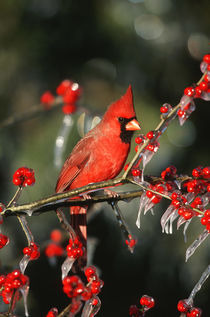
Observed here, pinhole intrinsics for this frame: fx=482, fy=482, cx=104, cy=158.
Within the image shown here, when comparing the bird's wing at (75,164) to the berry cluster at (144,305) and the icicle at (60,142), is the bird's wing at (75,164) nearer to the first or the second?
the icicle at (60,142)

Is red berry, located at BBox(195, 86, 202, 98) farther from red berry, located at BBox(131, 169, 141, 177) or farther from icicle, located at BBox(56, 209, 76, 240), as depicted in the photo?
icicle, located at BBox(56, 209, 76, 240)

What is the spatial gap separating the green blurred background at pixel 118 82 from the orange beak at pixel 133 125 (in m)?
1.02

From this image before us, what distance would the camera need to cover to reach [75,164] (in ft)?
3.54

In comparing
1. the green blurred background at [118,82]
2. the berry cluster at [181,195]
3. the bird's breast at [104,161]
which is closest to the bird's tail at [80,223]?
the bird's breast at [104,161]

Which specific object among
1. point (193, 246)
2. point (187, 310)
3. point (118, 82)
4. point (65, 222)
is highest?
point (118, 82)

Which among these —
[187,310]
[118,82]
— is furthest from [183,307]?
[118,82]

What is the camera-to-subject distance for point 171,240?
2.09m

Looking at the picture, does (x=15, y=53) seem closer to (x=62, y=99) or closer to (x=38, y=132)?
(x=38, y=132)

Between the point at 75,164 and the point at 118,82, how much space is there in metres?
1.17

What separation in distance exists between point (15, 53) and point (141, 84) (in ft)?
1.93

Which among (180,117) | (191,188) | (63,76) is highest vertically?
(63,76)

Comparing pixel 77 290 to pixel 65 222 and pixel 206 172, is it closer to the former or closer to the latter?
pixel 65 222

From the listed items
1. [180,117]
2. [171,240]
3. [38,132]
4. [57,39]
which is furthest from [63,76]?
[180,117]

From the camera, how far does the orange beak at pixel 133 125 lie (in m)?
0.91
